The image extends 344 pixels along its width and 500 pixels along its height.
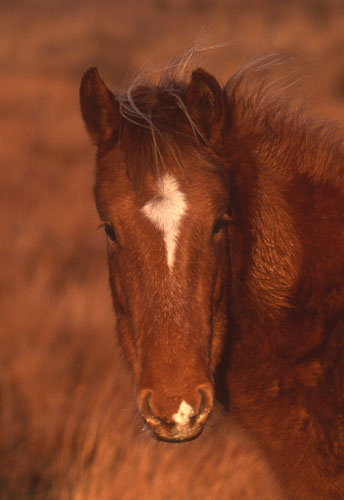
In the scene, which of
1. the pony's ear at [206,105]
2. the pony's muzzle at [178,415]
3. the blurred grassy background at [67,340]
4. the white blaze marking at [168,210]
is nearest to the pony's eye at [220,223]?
the white blaze marking at [168,210]

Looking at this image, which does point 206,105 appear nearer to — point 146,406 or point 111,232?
point 111,232

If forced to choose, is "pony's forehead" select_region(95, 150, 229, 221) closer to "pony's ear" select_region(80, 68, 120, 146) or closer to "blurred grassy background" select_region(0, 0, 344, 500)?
"pony's ear" select_region(80, 68, 120, 146)

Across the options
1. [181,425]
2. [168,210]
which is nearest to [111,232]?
[168,210]

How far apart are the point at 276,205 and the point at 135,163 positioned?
743 millimetres

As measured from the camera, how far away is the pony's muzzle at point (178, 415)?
101 inches

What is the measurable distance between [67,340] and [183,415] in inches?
204

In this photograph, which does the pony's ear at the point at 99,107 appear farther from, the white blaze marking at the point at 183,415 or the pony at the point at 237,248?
the white blaze marking at the point at 183,415

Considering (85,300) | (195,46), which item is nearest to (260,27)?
(85,300)

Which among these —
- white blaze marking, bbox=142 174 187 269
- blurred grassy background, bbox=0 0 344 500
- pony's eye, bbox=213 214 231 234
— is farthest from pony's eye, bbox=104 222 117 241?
blurred grassy background, bbox=0 0 344 500

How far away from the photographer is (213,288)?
297cm

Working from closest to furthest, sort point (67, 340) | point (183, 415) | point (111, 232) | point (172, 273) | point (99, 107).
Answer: point (183, 415) < point (172, 273) < point (111, 232) < point (99, 107) < point (67, 340)

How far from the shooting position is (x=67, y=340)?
7.58 meters

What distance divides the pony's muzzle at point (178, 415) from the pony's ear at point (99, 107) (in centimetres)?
136

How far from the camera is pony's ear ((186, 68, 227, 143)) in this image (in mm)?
3078
